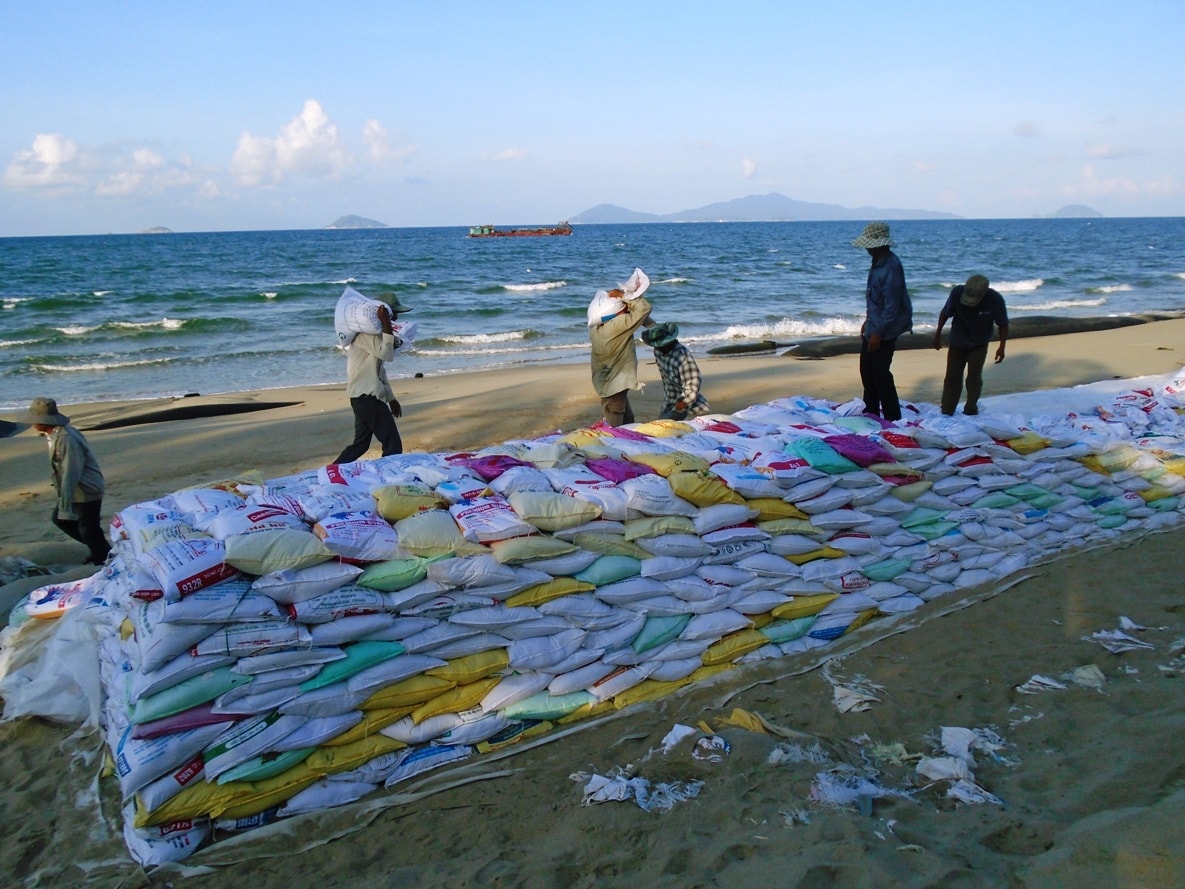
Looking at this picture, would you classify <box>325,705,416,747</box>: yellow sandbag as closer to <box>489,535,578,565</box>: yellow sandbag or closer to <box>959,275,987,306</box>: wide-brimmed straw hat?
<box>489,535,578,565</box>: yellow sandbag

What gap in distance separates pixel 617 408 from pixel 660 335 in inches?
29.1

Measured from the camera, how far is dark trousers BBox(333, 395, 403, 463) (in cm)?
548

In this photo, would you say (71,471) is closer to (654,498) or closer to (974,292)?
(654,498)

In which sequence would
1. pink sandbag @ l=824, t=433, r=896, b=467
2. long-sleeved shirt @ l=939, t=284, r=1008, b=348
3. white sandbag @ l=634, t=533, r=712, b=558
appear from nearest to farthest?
1. white sandbag @ l=634, t=533, r=712, b=558
2. pink sandbag @ l=824, t=433, r=896, b=467
3. long-sleeved shirt @ l=939, t=284, r=1008, b=348

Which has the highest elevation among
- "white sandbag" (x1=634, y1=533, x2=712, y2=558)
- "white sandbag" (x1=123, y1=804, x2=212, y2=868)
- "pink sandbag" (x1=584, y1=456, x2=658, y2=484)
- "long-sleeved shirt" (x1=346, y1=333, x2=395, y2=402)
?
"long-sleeved shirt" (x1=346, y1=333, x2=395, y2=402)

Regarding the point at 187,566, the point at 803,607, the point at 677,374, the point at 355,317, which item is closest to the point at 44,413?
the point at 355,317

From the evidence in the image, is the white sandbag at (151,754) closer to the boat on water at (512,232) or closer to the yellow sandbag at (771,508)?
the yellow sandbag at (771,508)

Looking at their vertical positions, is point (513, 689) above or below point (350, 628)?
below

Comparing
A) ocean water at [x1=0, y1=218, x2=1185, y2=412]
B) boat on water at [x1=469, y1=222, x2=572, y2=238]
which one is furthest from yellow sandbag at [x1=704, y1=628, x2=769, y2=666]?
boat on water at [x1=469, y1=222, x2=572, y2=238]

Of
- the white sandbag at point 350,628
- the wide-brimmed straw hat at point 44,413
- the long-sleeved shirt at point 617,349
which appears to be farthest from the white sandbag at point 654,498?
the wide-brimmed straw hat at point 44,413

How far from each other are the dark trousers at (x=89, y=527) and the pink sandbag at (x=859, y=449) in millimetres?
4272

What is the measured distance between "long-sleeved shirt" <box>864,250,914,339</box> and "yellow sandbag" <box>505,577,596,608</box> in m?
3.39

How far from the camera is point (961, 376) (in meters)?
6.03

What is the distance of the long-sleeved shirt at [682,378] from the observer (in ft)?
17.2
